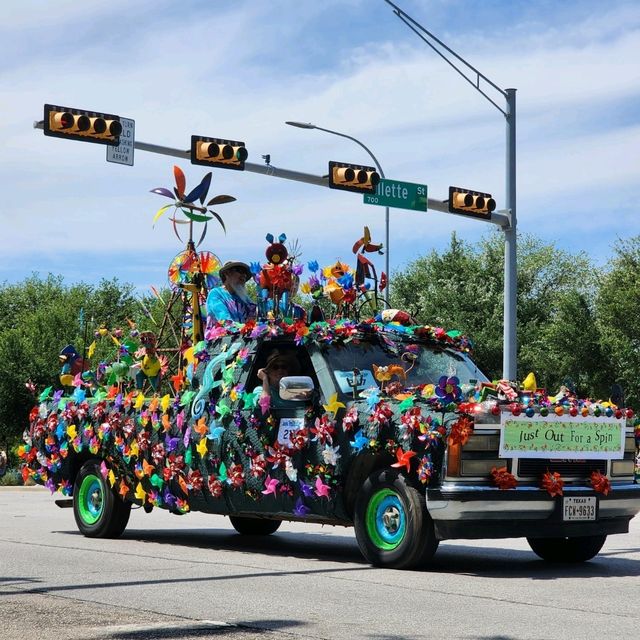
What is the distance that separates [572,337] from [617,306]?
101 inches

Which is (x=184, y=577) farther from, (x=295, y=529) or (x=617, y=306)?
(x=617, y=306)

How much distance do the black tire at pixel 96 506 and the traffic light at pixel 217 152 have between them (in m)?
7.30

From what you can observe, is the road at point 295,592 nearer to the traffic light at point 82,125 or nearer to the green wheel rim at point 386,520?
the green wheel rim at point 386,520

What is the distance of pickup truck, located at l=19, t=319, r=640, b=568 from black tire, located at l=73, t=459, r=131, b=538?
0.32 meters

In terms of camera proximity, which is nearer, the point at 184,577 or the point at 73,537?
the point at 184,577

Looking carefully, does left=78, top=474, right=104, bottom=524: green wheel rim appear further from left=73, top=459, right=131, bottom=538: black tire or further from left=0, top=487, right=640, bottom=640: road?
left=0, top=487, right=640, bottom=640: road

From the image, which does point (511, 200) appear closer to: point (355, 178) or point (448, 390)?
point (355, 178)

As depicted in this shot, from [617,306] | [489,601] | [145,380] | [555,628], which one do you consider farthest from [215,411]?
[617,306]

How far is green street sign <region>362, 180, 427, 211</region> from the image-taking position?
2089cm

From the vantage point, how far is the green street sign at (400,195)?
20.9m

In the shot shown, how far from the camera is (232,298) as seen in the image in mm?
11656

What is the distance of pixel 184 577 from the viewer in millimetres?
8859

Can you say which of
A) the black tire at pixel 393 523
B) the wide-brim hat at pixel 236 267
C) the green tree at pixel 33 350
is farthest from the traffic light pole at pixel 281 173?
the green tree at pixel 33 350

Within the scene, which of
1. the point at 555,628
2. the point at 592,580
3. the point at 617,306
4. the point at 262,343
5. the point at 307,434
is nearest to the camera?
the point at 555,628
